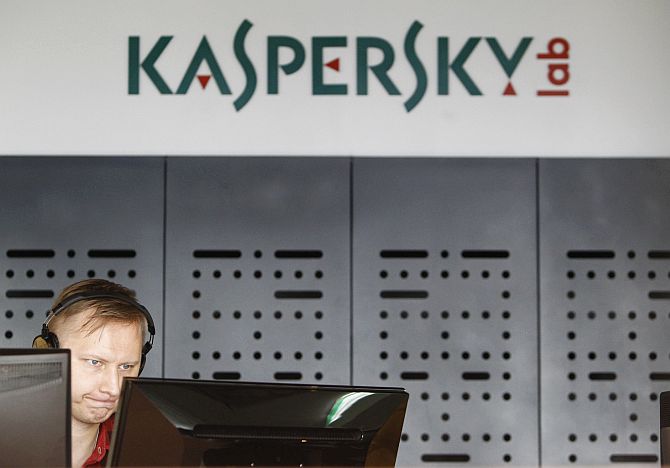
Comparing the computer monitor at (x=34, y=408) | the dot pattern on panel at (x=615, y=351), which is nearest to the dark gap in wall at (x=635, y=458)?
the dot pattern on panel at (x=615, y=351)

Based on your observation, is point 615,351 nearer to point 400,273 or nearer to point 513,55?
point 400,273

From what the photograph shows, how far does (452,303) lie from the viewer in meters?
4.07

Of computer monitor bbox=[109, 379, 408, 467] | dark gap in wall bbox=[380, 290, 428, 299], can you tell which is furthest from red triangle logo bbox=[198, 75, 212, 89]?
computer monitor bbox=[109, 379, 408, 467]

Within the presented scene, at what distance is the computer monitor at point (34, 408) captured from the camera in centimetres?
168

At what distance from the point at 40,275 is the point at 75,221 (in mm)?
274

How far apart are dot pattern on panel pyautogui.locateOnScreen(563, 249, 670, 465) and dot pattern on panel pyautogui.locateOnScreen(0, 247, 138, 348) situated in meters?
1.91

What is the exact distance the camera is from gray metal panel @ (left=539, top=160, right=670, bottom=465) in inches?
159

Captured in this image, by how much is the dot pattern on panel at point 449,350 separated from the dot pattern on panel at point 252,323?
289 millimetres

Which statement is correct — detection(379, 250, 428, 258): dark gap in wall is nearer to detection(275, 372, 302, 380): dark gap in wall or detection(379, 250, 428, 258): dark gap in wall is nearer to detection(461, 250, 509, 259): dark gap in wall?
detection(461, 250, 509, 259): dark gap in wall

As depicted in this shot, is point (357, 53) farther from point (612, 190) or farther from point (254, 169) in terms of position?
point (612, 190)

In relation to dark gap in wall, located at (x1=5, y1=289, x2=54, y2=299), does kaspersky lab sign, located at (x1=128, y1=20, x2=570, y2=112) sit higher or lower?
higher

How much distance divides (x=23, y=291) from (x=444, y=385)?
1840 millimetres

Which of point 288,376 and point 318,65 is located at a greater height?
point 318,65

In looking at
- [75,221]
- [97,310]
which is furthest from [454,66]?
[97,310]
